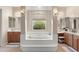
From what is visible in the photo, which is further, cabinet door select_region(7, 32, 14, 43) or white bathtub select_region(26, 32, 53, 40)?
cabinet door select_region(7, 32, 14, 43)

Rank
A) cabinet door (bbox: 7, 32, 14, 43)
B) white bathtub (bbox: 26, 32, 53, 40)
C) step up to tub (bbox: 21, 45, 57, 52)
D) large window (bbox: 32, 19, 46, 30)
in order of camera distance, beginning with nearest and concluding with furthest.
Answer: step up to tub (bbox: 21, 45, 57, 52) → white bathtub (bbox: 26, 32, 53, 40) → large window (bbox: 32, 19, 46, 30) → cabinet door (bbox: 7, 32, 14, 43)

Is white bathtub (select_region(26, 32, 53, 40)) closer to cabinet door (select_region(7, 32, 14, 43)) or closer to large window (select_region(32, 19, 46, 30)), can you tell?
large window (select_region(32, 19, 46, 30))

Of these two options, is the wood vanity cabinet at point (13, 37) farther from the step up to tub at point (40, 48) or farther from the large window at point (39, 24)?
the step up to tub at point (40, 48)

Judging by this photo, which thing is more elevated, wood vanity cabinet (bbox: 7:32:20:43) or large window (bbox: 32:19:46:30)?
large window (bbox: 32:19:46:30)

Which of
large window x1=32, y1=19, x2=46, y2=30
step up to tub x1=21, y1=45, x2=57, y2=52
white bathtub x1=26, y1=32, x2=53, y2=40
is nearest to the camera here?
step up to tub x1=21, y1=45, x2=57, y2=52

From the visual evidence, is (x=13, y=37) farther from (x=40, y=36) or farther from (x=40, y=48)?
(x=40, y=48)

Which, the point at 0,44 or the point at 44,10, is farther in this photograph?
the point at 0,44

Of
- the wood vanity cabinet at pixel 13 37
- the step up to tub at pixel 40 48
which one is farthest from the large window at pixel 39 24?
the wood vanity cabinet at pixel 13 37

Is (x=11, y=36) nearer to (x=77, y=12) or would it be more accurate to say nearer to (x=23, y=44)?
(x=23, y=44)

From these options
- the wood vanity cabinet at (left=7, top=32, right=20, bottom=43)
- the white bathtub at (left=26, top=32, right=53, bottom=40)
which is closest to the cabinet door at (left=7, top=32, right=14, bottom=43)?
the wood vanity cabinet at (left=7, top=32, right=20, bottom=43)

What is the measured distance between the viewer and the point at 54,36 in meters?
6.18

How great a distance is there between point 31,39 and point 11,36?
359cm
